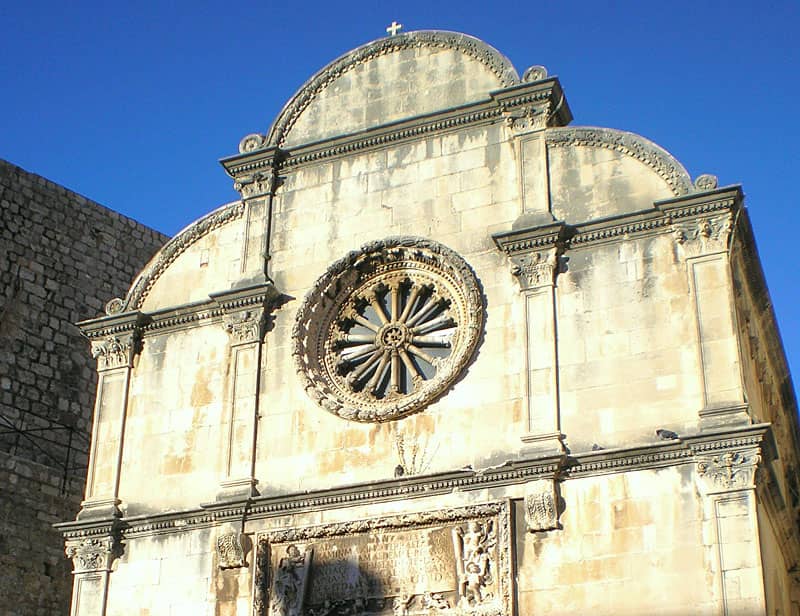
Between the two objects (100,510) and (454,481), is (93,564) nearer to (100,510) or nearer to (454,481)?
(100,510)

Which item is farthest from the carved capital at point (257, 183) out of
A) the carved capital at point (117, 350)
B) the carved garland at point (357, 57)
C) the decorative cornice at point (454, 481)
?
the decorative cornice at point (454, 481)

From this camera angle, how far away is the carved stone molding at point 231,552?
16.7 meters

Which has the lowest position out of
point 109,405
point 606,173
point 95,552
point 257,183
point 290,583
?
point 290,583

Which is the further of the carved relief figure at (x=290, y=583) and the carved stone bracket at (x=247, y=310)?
the carved stone bracket at (x=247, y=310)

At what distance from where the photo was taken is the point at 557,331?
53.4 feet

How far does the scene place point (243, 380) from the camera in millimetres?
17875

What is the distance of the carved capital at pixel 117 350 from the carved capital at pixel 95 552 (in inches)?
103

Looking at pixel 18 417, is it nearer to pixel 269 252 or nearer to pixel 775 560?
pixel 269 252

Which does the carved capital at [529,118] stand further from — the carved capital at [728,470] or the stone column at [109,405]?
the stone column at [109,405]

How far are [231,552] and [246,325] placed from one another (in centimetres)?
327

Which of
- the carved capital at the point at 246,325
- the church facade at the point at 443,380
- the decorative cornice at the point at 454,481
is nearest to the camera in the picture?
the decorative cornice at the point at 454,481

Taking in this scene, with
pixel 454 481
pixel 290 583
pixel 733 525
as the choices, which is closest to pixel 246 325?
pixel 290 583

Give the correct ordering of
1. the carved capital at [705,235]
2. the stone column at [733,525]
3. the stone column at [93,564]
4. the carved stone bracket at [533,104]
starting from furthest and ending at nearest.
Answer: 1. the carved stone bracket at [533,104]
2. the stone column at [93,564]
3. the carved capital at [705,235]
4. the stone column at [733,525]

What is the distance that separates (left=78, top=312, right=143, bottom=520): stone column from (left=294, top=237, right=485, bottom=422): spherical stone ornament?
2.86 meters
